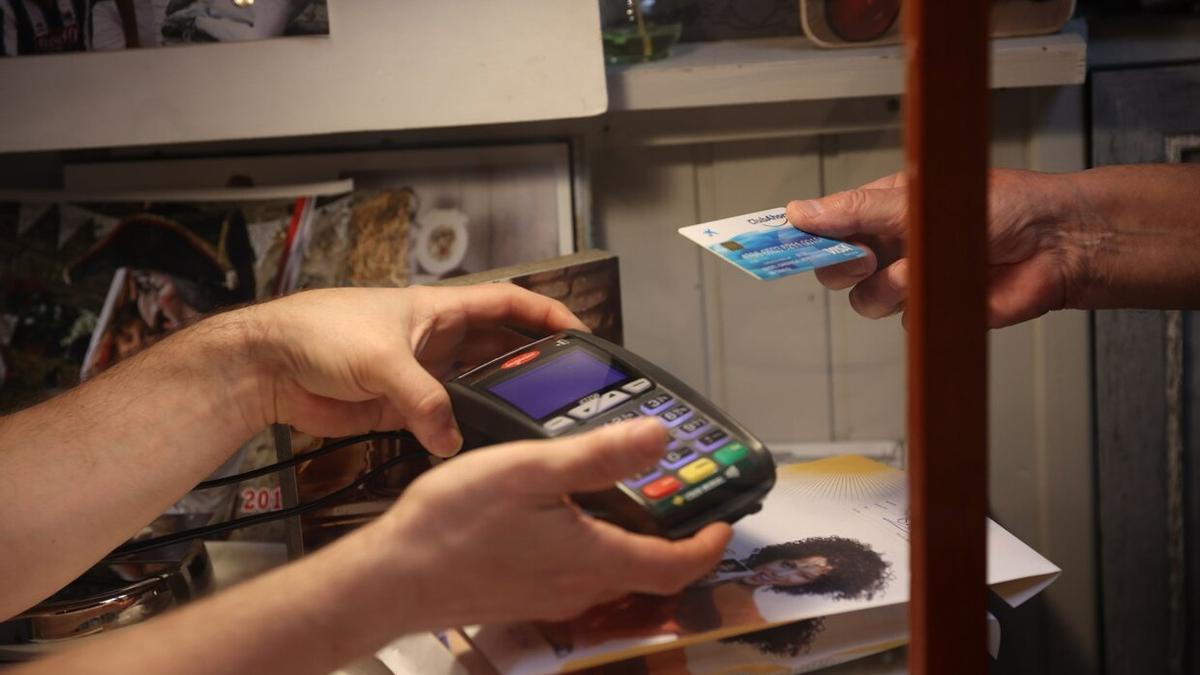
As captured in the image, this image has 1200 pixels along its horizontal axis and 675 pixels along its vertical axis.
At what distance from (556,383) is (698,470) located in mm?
128

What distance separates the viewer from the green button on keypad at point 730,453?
0.60 m

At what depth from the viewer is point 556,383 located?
0.68 metres

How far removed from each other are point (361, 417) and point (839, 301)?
389 mm

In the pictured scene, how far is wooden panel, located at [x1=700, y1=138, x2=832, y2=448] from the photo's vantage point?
3.08ft

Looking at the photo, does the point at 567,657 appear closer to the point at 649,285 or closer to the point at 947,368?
the point at 947,368

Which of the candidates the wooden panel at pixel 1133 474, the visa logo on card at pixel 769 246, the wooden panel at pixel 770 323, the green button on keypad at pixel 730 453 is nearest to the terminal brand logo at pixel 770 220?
the visa logo on card at pixel 769 246

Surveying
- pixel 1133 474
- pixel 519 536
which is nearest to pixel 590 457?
pixel 519 536

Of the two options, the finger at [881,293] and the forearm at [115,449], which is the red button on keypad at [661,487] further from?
the forearm at [115,449]

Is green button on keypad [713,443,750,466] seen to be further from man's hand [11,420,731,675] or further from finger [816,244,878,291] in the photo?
finger [816,244,878,291]

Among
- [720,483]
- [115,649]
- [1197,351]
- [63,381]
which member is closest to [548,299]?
[720,483]

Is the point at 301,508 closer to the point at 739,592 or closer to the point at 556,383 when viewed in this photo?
the point at 556,383

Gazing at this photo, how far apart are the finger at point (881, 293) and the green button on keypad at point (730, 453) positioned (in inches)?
4.8

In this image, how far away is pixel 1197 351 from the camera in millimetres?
1135

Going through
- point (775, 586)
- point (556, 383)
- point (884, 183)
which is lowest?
point (775, 586)
